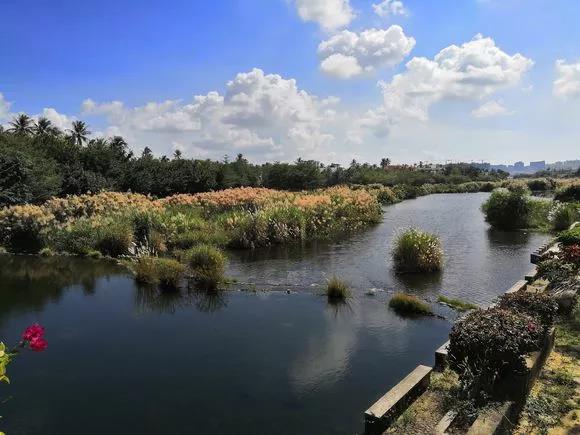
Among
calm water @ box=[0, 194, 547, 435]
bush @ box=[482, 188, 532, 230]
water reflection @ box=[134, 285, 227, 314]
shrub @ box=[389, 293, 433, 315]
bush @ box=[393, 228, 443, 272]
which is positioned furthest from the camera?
bush @ box=[482, 188, 532, 230]

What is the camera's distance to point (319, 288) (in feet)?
37.2

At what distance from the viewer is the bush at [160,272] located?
38.8 feet

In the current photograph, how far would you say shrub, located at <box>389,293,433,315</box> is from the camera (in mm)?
9406

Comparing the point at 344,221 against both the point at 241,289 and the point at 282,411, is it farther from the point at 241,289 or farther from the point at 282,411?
the point at 282,411

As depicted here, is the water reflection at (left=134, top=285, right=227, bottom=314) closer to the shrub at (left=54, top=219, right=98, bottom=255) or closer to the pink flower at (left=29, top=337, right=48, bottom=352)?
the shrub at (left=54, top=219, right=98, bottom=255)

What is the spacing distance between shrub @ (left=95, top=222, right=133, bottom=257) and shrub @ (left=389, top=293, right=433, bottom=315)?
30.9 feet

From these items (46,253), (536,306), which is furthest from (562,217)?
(46,253)

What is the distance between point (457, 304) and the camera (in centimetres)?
979

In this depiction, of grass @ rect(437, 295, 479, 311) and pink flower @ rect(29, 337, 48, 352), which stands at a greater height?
pink flower @ rect(29, 337, 48, 352)

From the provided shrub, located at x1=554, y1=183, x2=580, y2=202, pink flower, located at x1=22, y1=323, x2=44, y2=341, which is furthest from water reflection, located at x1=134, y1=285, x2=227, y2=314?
shrub, located at x1=554, y1=183, x2=580, y2=202

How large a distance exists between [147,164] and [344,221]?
1844 cm

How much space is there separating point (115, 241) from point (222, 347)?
30.3 feet

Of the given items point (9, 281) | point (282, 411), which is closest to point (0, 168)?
point (9, 281)

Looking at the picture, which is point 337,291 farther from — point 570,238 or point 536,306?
point 570,238
